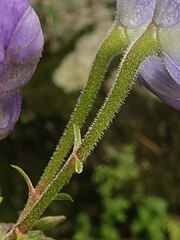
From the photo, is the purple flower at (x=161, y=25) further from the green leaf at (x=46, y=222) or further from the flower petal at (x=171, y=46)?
the green leaf at (x=46, y=222)

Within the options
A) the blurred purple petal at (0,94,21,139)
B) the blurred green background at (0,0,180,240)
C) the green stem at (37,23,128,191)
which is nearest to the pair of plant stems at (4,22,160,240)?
the green stem at (37,23,128,191)

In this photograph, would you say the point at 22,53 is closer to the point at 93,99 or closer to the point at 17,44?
the point at 17,44

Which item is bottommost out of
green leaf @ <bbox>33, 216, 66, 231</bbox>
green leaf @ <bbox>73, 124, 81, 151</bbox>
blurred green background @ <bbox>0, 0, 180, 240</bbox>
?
blurred green background @ <bbox>0, 0, 180, 240</bbox>

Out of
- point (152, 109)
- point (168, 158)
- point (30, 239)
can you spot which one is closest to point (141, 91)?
point (152, 109)

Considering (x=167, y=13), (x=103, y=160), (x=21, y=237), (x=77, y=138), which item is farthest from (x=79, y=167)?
(x=103, y=160)

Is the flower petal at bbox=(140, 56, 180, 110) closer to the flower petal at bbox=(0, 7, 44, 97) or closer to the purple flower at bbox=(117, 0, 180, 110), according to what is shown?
the purple flower at bbox=(117, 0, 180, 110)
